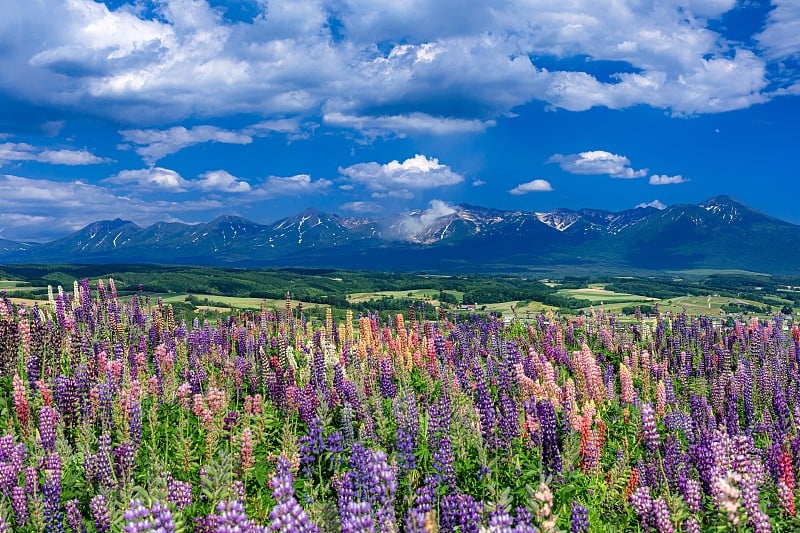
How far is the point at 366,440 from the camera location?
10492mm

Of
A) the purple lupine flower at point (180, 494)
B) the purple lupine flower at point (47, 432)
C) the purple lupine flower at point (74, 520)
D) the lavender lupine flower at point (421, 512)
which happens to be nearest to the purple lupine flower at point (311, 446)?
the lavender lupine flower at point (421, 512)

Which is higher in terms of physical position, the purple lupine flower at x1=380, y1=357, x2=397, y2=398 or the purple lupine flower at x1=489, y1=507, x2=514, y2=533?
the purple lupine flower at x1=489, y1=507, x2=514, y2=533

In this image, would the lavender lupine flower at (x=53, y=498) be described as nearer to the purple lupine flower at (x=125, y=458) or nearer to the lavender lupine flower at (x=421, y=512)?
the purple lupine flower at (x=125, y=458)

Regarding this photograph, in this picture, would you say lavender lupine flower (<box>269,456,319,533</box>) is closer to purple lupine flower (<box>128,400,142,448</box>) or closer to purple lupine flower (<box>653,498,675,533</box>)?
purple lupine flower (<box>653,498,675,533</box>)

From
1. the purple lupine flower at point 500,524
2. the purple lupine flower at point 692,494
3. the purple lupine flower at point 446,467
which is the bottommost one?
the purple lupine flower at point 692,494

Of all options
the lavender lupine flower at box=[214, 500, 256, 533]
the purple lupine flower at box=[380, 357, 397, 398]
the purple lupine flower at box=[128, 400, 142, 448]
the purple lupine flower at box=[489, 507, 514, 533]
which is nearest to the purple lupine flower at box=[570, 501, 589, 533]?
the purple lupine flower at box=[489, 507, 514, 533]

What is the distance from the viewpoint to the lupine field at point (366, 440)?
23.7 ft

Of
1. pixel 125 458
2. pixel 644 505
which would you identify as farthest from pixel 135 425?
pixel 644 505

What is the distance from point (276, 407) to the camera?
13.7 meters

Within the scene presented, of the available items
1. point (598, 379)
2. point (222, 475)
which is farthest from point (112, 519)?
point (598, 379)

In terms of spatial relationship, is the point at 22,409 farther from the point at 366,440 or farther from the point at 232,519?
the point at 232,519

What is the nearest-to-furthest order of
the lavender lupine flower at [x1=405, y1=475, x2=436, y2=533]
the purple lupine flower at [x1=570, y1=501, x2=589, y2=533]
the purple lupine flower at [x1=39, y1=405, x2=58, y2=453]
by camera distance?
the lavender lupine flower at [x1=405, y1=475, x2=436, y2=533]
the purple lupine flower at [x1=570, y1=501, x2=589, y2=533]
the purple lupine flower at [x1=39, y1=405, x2=58, y2=453]

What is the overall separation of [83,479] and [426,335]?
1317 centimetres

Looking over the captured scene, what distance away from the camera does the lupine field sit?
7234 millimetres
